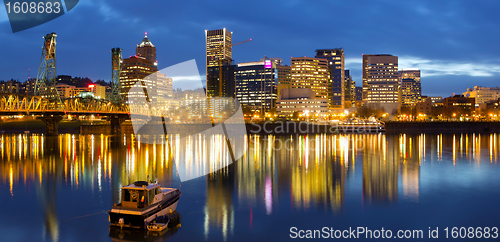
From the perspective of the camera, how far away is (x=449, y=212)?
20.5 metres

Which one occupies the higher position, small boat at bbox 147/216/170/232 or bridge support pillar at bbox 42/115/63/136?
bridge support pillar at bbox 42/115/63/136

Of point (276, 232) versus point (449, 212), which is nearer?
point (276, 232)

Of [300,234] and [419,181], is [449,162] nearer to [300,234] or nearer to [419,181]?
[419,181]

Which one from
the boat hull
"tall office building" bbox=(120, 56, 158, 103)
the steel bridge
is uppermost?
"tall office building" bbox=(120, 56, 158, 103)

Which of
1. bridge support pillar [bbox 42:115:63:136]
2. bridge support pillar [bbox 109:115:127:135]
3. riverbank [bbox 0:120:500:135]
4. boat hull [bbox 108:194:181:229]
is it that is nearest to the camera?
boat hull [bbox 108:194:181:229]

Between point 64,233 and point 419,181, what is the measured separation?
26147mm

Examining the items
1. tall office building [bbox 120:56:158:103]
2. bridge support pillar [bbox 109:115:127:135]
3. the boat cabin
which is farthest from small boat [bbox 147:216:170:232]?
tall office building [bbox 120:56:158:103]

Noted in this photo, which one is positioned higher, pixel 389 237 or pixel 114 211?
pixel 114 211

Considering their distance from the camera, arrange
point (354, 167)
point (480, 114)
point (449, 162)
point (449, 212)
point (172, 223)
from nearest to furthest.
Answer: point (172, 223) < point (449, 212) < point (354, 167) < point (449, 162) < point (480, 114)

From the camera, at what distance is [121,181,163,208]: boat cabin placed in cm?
1654

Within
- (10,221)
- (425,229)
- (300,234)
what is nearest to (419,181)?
(425,229)

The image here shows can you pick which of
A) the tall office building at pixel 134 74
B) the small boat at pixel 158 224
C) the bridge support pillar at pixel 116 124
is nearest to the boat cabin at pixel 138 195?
the small boat at pixel 158 224

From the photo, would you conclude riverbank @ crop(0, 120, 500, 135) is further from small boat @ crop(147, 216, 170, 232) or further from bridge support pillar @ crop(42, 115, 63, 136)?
small boat @ crop(147, 216, 170, 232)

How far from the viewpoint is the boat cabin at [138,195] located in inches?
651
